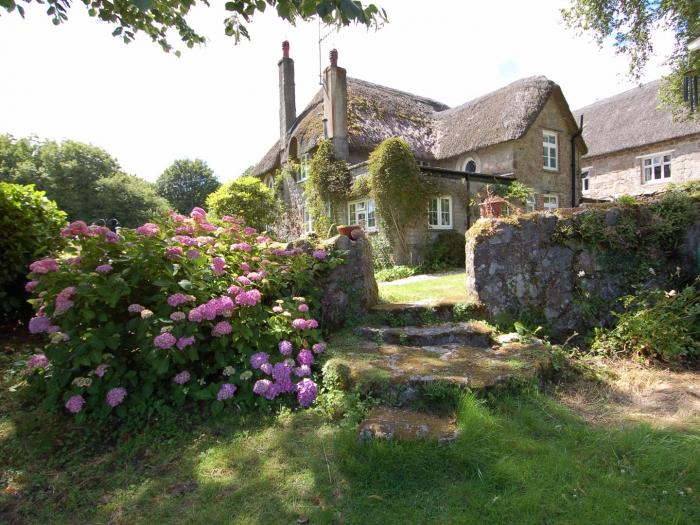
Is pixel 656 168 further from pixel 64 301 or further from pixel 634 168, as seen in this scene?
pixel 64 301

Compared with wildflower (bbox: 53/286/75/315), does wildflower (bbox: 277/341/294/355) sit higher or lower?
lower

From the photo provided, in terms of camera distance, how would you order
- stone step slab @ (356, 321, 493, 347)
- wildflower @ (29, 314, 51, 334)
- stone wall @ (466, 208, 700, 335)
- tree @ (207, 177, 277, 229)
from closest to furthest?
1. wildflower @ (29, 314, 51, 334)
2. stone step slab @ (356, 321, 493, 347)
3. stone wall @ (466, 208, 700, 335)
4. tree @ (207, 177, 277, 229)

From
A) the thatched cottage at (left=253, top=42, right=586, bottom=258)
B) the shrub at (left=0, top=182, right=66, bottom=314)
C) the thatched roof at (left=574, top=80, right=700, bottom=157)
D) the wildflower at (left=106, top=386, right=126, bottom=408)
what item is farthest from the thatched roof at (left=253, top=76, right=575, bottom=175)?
the wildflower at (left=106, top=386, right=126, bottom=408)

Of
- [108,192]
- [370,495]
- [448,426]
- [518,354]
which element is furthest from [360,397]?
[108,192]

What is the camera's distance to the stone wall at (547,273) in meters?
5.61

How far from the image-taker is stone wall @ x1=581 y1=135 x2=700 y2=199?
2120 centimetres

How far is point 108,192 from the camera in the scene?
32.7 m

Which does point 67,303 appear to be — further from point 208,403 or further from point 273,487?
point 273,487

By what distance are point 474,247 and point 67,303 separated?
4.75 metres

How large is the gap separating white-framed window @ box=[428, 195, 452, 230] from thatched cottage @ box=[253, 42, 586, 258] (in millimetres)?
37

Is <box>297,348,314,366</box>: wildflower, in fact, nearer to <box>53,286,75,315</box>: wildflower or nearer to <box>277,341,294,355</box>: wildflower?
<box>277,341,294,355</box>: wildflower

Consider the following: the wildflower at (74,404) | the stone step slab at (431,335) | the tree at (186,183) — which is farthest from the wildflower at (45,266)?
the tree at (186,183)

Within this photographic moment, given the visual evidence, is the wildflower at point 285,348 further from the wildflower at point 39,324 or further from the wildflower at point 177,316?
the wildflower at point 39,324

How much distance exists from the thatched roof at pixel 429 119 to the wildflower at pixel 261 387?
15.5 m
